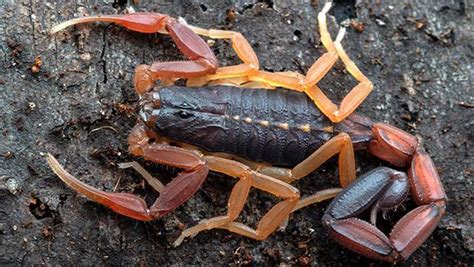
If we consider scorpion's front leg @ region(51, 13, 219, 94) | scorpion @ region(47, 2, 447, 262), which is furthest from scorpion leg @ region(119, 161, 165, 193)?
scorpion's front leg @ region(51, 13, 219, 94)

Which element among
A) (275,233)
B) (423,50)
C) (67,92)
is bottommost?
(275,233)

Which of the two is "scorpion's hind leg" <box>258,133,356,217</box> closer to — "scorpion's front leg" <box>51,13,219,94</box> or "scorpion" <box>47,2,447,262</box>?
"scorpion" <box>47,2,447,262</box>

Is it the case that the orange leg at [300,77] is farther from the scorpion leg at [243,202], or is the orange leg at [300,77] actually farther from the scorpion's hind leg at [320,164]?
the scorpion leg at [243,202]

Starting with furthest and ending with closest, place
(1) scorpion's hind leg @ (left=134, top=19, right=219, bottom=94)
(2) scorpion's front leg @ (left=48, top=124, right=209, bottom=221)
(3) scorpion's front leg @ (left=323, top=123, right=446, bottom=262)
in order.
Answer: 1. (1) scorpion's hind leg @ (left=134, top=19, right=219, bottom=94)
2. (3) scorpion's front leg @ (left=323, top=123, right=446, bottom=262)
3. (2) scorpion's front leg @ (left=48, top=124, right=209, bottom=221)

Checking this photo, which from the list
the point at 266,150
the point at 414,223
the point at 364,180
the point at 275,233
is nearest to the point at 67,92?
the point at 266,150

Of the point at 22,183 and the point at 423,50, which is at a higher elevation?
the point at 423,50

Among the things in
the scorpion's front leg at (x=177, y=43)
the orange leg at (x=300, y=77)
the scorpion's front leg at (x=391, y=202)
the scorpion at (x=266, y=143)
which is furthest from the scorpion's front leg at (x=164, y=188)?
the scorpion's front leg at (x=391, y=202)

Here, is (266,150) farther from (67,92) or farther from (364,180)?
(67,92)
